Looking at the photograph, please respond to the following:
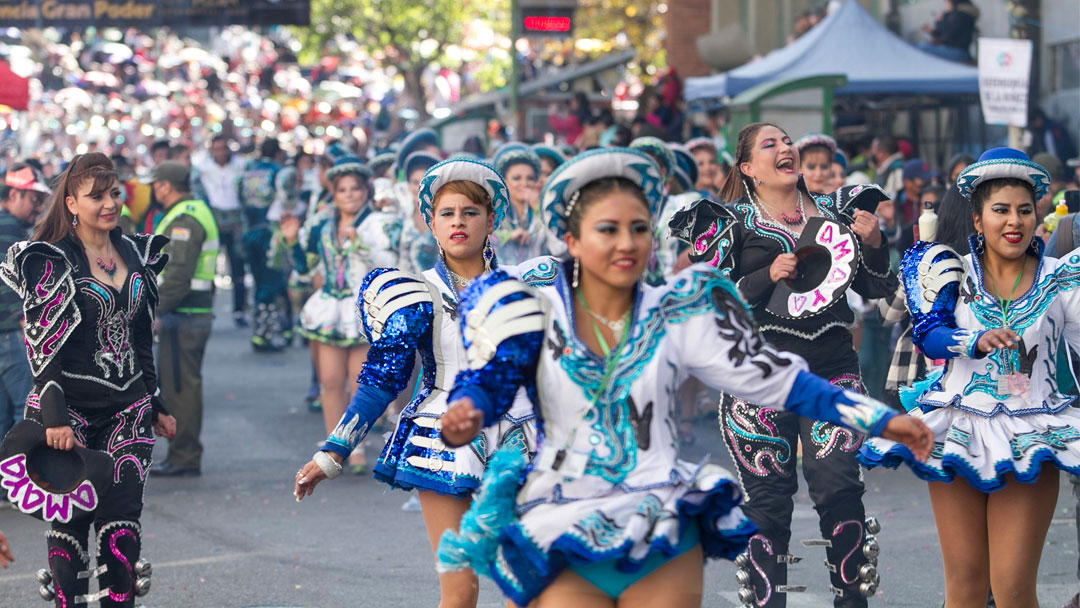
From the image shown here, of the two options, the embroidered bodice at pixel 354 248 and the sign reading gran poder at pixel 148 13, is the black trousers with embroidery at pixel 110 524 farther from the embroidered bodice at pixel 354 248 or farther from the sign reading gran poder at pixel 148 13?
the sign reading gran poder at pixel 148 13

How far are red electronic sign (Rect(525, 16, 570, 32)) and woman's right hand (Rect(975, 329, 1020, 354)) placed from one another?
13.8 metres

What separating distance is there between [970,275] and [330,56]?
155 ft

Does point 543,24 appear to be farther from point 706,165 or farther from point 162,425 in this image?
point 162,425

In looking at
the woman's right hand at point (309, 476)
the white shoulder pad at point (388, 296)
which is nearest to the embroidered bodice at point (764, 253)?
the white shoulder pad at point (388, 296)

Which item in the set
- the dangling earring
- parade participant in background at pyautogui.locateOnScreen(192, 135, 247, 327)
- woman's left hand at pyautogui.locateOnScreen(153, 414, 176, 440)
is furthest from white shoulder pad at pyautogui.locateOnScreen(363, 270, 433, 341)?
parade participant in background at pyautogui.locateOnScreen(192, 135, 247, 327)

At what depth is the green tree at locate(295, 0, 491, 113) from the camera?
140 feet

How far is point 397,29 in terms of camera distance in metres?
43.3

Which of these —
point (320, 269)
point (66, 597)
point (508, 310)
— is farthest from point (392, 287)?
point (320, 269)

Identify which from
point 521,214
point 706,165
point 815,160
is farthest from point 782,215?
point 706,165

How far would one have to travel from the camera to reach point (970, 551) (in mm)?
5438

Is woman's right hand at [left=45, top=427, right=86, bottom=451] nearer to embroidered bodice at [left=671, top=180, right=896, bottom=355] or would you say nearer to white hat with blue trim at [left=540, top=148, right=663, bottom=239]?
embroidered bodice at [left=671, top=180, right=896, bottom=355]

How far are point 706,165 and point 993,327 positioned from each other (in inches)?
308

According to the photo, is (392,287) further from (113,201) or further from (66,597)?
(66,597)

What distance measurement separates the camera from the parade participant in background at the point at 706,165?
43.1ft
